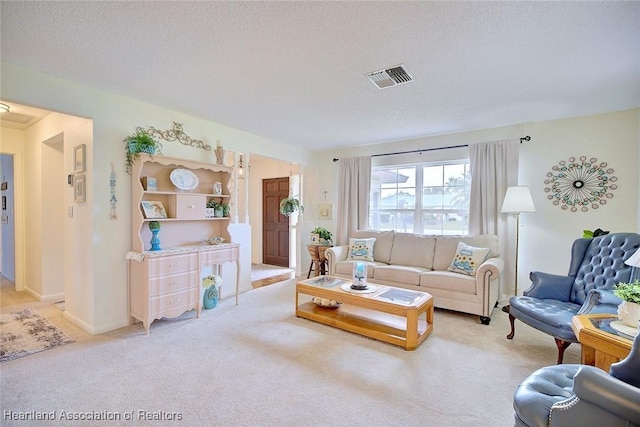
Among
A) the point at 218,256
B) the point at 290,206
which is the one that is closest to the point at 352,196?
the point at 290,206

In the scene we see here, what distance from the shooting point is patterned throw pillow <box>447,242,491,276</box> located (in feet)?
11.7

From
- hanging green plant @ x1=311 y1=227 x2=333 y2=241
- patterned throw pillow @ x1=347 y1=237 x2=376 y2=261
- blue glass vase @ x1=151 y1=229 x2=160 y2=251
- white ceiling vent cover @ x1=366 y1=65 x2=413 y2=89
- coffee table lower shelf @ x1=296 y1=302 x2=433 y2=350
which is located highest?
white ceiling vent cover @ x1=366 y1=65 x2=413 y2=89

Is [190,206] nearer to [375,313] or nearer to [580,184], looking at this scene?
[375,313]

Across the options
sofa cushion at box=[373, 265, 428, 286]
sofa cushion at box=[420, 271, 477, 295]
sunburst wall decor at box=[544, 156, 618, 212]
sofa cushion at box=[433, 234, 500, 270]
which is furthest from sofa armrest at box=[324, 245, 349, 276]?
sunburst wall decor at box=[544, 156, 618, 212]

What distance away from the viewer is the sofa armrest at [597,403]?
0.99 m

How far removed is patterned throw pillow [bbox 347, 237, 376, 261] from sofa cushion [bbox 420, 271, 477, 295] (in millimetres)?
990

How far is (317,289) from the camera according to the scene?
317cm

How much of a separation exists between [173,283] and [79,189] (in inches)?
54.4

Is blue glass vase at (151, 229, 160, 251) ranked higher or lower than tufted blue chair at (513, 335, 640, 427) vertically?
higher

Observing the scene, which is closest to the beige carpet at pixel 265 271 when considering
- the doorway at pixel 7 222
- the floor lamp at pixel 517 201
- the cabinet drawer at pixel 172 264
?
the cabinet drawer at pixel 172 264

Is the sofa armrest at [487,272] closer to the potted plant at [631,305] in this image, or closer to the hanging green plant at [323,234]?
the potted plant at [631,305]

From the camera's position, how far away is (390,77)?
2.55 meters

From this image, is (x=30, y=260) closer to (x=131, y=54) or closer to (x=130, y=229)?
(x=130, y=229)

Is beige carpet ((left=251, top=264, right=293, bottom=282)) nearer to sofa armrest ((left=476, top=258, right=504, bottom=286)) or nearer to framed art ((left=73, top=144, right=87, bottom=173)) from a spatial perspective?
framed art ((left=73, top=144, right=87, bottom=173))
